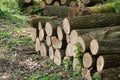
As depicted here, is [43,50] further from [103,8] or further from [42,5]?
[42,5]

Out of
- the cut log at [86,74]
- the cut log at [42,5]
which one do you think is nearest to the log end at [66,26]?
the cut log at [86,74]

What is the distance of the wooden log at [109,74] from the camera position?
18.0 ft

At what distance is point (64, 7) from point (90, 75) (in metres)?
4.96

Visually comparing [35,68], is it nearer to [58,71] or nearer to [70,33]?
[58,71]

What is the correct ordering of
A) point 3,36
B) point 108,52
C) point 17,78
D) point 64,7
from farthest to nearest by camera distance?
1. point 64,7
2. point 3,36
3. point 17,78
4. point 108,52

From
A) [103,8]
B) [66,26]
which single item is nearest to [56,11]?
[103,8]

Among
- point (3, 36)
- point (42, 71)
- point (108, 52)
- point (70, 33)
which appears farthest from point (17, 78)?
point (3, 36)

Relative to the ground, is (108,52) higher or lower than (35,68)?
higher

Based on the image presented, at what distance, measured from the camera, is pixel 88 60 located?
5.93m

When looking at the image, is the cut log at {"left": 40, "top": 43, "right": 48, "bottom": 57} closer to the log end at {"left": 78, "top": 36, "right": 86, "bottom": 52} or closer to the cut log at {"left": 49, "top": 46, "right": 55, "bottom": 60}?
the cut log at {"left": 49, "top": 46, "right": 55, "bottom": 60}

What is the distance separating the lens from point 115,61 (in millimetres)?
5816

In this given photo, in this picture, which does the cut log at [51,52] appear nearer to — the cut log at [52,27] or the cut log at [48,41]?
the cut log at [48,41]

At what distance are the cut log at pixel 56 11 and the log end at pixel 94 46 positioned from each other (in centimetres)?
445

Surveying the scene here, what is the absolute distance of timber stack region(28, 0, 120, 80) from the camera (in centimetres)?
573
